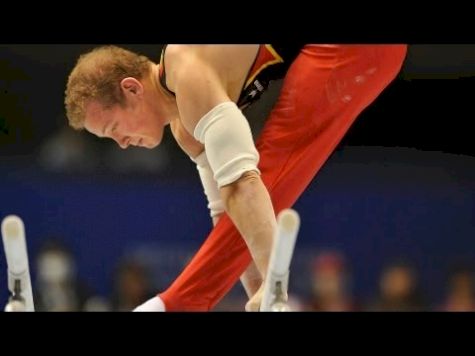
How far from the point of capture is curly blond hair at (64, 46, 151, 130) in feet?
8.45

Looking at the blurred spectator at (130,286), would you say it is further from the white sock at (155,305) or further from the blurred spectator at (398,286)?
the blurred spectator at (398,286)

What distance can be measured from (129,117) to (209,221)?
711 millimetres

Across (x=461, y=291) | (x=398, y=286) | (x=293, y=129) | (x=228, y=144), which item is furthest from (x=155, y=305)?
(x=461, y=291)

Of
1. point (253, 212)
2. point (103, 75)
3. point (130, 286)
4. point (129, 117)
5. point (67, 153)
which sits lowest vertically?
point (130, 286)

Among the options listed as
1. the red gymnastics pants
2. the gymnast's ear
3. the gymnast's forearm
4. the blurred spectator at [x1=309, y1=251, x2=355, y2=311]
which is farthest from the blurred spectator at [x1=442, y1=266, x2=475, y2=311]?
the gymnast's ear

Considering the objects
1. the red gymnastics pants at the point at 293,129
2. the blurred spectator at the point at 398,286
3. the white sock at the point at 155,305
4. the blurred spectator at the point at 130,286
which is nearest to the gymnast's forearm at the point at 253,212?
the red gymnastics pants at the point at 293,129

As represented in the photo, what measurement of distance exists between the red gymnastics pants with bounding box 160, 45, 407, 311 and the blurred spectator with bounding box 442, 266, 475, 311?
974 millimetres

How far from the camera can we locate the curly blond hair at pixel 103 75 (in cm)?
258

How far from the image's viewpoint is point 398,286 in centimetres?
319

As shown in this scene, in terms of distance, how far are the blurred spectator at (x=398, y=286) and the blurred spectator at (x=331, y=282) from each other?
12cm

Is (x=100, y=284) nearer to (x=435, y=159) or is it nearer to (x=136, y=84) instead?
(x=136, y=84)

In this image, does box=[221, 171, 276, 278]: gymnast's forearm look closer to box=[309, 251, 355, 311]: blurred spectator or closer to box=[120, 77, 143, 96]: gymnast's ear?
box=[120, 77, 143, 96]: gymnast's ear

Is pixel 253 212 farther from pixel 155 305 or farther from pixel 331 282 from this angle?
pixel 331 282
